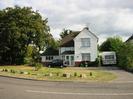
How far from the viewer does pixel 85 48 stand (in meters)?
72.1

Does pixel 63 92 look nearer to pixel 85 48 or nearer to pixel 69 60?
pixel 85 48

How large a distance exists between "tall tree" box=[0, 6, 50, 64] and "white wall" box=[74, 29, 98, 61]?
8.04m

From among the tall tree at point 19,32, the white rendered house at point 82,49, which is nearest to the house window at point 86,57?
the white rendered house at point 82,49

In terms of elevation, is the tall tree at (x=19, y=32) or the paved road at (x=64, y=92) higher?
the tall tree at (x=19, y=32)

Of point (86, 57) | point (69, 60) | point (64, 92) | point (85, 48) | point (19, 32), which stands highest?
point (19, 32)

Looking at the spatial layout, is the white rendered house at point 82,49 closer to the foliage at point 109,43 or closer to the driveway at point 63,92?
the foliage at point 109,43

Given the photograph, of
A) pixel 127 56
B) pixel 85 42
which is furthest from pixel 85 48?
pixel 127 56

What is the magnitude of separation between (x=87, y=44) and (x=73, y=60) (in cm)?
434

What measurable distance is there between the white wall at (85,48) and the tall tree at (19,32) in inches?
317

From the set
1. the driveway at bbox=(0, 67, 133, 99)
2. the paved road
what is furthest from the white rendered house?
the paved road

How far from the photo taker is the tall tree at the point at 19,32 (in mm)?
62688

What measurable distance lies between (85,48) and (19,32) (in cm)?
1567

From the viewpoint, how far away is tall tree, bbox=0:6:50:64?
206 feet

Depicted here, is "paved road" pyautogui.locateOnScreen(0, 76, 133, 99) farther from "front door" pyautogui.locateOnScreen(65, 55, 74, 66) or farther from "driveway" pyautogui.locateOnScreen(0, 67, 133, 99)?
"front door" pyautogui.locateOnScreen(65, 55, 74, 66)
